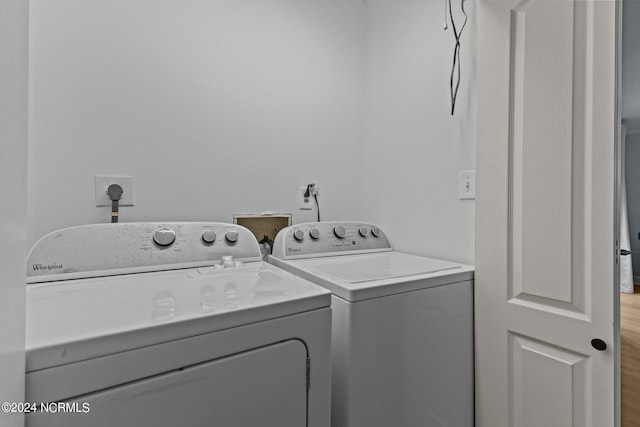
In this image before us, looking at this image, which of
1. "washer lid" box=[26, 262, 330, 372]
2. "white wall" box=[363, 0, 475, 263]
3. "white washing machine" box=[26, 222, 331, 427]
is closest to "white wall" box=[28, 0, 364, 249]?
"white wall" box=[363, 0, 475, 263]

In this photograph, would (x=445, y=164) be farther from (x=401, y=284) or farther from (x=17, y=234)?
(x=17, y=234)

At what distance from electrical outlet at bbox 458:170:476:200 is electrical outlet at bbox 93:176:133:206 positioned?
148 centimetres

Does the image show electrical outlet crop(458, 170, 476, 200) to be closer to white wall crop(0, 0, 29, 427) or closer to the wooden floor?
white wall crop(0, 0, 29, 427)

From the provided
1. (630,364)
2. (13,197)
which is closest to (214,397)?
(13,197)

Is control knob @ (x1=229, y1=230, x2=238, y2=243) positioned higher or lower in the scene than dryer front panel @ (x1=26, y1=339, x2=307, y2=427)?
higher

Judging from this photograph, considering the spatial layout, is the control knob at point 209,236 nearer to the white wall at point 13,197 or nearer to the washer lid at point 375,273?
the washer lid at point 375,273

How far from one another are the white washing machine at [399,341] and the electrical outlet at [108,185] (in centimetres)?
76

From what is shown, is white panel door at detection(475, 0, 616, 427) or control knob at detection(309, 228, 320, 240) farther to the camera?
control knob at detection(309, 228, 320, 240)

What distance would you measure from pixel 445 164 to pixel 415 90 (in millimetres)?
469

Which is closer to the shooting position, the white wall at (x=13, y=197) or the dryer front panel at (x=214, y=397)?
the white wall at (x=13, y=197)

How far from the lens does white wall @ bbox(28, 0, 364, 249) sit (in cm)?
120

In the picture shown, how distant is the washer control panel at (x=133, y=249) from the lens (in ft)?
3.31

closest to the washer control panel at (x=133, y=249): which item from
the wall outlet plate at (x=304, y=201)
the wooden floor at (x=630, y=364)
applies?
the wall outlet plate at (x=304, y=201)

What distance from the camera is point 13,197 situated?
43cm
